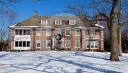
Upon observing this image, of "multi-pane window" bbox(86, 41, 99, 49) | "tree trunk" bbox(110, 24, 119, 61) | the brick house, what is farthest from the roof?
"tree trunk" bbox(110, 24, 119, 61)

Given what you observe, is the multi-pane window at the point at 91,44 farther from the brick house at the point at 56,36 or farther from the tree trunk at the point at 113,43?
the tree trunk at the point at 113,43

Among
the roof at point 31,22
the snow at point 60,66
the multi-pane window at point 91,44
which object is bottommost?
the snow at point 60,66

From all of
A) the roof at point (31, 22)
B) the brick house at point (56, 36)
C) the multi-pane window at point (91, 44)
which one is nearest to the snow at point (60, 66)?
the multi-pane window at point (91, 44)

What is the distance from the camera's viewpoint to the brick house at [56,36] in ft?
199

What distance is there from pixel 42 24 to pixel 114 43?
39656 millimetres

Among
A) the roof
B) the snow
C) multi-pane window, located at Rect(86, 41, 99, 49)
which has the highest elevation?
the roof

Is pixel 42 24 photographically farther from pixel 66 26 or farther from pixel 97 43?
pixel 97 43

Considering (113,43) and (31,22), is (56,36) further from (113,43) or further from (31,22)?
(113,43)

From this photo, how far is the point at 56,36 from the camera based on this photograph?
2394 inches

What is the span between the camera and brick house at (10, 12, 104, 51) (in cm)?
6062

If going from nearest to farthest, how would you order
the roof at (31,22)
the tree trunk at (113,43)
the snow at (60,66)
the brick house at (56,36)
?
the snow at (60,66) < the tree trunk at (113,43) < the brick house at (56,36) < the roof at (31,22)

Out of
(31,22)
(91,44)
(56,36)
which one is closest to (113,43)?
(91,44)

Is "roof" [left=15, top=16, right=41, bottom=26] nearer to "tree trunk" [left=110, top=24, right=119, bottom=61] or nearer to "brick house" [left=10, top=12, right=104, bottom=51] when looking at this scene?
"brick house" [left=10, top=12, right=104, bottom=51]

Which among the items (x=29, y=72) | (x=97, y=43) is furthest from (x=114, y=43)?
(x=97, y=43)
